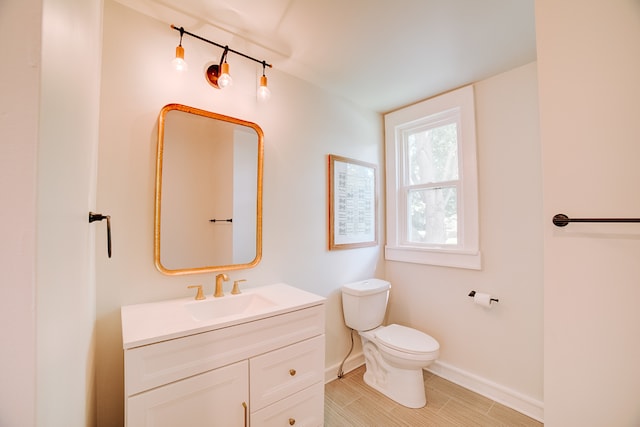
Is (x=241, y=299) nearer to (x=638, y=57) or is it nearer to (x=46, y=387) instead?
(x=46, y=387)

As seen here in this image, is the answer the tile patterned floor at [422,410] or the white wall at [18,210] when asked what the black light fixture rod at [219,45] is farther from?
the tile patterned floor at [422,410]

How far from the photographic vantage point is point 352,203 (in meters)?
2.31

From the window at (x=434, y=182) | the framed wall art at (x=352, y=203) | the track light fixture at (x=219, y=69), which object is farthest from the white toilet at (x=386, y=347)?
the track light fixture at (x=219, y=69)

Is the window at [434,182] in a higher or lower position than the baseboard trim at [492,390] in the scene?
higher

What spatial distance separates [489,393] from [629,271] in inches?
62.2

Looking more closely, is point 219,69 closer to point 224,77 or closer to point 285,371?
point 224,77

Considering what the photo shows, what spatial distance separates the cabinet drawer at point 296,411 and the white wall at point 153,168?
673mm

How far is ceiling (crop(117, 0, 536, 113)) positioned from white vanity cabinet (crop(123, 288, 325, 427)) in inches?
63.4

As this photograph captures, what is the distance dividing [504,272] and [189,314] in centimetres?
210

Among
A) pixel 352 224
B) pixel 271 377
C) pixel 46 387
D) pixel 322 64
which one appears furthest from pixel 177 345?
pixel 322 64

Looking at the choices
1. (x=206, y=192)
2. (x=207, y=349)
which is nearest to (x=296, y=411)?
(x=207, y=349)

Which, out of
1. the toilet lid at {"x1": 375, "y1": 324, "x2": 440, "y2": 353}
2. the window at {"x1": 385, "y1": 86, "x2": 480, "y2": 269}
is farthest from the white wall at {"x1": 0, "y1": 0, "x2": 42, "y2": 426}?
the window at {"x1": 385, "y1": 86, "x2": 480, "y2": 269}

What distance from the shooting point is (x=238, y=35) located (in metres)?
1.55

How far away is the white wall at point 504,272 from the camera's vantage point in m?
1.75
